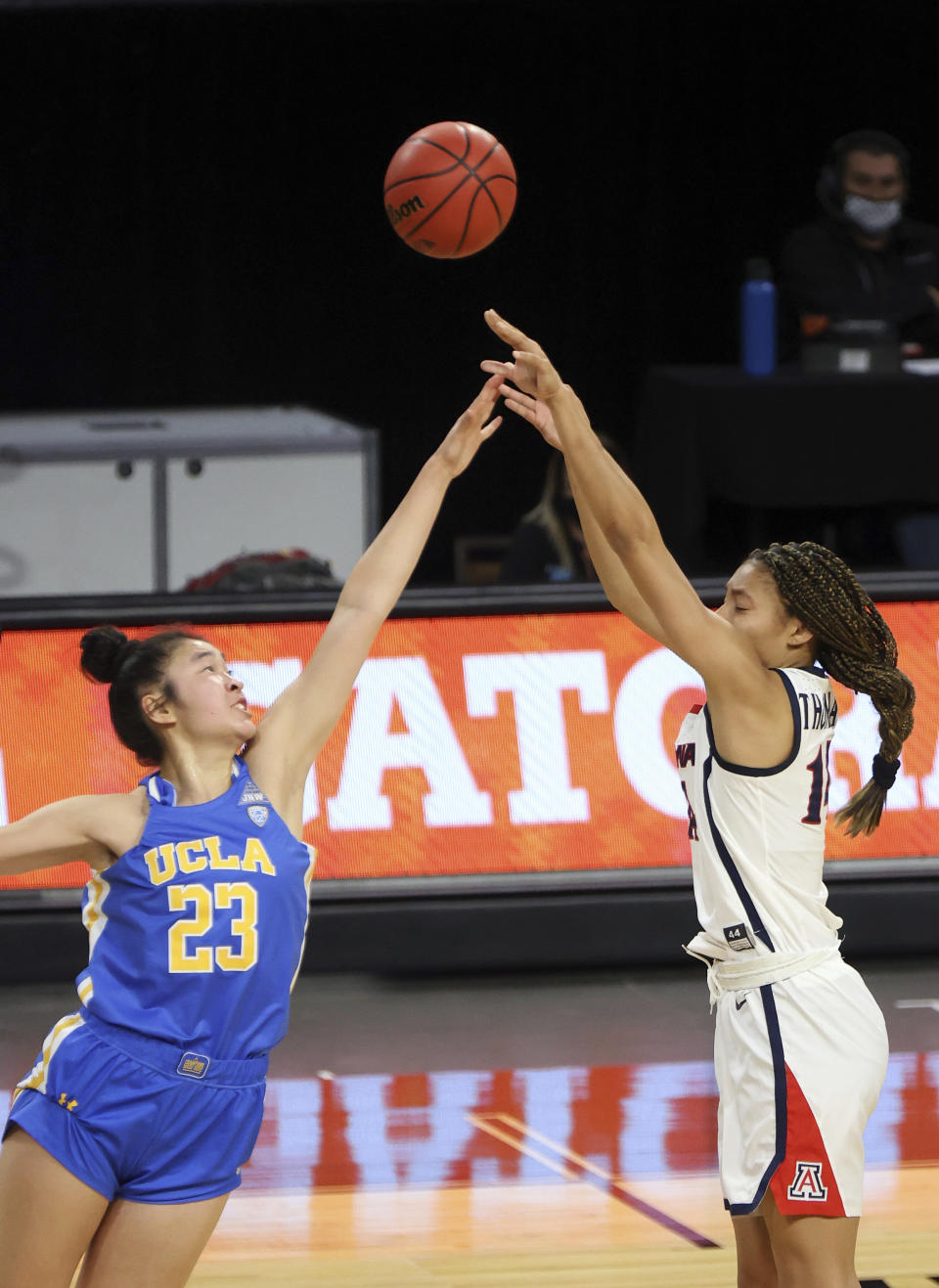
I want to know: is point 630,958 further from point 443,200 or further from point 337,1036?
point 443,200

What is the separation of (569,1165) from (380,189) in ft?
24.9

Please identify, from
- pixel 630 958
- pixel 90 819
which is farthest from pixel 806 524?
pixel 90 819

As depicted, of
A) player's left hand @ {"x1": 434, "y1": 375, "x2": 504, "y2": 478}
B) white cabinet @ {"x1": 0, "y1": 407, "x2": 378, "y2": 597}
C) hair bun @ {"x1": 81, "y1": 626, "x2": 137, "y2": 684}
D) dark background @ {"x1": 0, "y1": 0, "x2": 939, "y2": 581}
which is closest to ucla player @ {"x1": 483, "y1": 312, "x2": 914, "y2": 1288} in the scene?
player's left hand @ {"x1": 434, "y1": 375, "x2": 504, "y2": 478}

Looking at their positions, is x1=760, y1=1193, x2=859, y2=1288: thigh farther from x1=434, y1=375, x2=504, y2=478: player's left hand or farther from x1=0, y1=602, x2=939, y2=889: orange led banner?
x1=0, y1=602, x2=939, y2=889: orange led banner

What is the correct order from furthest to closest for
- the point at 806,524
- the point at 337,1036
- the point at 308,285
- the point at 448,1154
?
the point at 308,285 → the point at 806,524 → the point at 337,1036 → the point at 448,1154

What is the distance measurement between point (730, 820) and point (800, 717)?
0.75 feet

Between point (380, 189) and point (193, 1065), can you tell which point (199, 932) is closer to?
point (193, 1065)

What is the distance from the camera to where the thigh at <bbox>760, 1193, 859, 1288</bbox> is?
356cm

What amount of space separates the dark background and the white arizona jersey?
7.99 metres

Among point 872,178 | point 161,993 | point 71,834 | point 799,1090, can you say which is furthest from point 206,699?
point 872,178

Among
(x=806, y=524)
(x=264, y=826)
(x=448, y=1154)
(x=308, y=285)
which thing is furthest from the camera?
(x=308, y=285)

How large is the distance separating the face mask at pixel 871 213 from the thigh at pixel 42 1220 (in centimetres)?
774

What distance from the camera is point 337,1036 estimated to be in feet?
22.0

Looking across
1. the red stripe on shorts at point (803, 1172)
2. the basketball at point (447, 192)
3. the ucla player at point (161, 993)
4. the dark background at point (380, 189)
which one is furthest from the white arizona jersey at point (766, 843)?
the dark background at point (380, 189)
